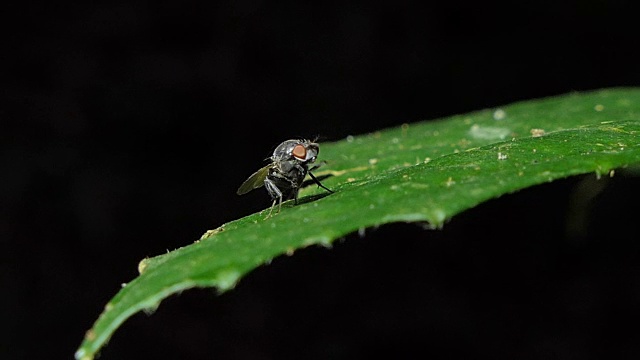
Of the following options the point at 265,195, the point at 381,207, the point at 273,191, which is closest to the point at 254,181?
the point at 273,191

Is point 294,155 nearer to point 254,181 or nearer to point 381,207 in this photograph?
point 254,181

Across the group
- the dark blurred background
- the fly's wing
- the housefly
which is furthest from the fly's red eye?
the dark blurred background

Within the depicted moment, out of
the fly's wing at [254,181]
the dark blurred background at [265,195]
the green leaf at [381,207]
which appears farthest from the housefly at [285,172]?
the dark blurred background at [265,195]

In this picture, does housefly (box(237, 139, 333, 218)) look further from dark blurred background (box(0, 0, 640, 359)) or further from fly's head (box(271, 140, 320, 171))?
dark blurred background (box(0, 0, 640, 359))

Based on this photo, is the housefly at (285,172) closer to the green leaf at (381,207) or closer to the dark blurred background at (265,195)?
the green leaf at (381,207)

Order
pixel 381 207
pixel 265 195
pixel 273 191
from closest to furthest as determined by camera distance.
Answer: pixel 381 207
pixel 273 191
pixel 265 195

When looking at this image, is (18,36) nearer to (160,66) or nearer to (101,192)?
(160,66)
